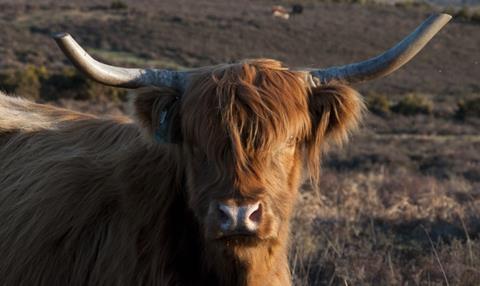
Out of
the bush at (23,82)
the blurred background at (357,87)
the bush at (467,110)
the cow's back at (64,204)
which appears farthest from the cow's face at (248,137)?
the bush at (467,110)

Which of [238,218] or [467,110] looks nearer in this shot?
[238,218]

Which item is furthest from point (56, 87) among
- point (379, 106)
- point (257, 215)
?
point (257, 215)

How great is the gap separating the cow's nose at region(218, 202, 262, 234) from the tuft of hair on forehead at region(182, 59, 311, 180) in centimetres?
29

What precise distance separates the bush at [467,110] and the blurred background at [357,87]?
7cm

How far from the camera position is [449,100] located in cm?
3431

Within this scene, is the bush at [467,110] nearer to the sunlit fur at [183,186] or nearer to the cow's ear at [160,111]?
the sunlit fur at [183,186]

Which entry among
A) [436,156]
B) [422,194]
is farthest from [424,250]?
[436,156]

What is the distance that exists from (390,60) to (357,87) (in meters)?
20.7

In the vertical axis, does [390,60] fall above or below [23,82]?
above

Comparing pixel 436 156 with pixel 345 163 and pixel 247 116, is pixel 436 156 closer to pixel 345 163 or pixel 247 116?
pixel 345 163

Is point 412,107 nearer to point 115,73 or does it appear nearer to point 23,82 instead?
point 23,82

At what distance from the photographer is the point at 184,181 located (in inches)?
171

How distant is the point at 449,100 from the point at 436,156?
15.9m

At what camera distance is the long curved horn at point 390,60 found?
4195 millimetres
